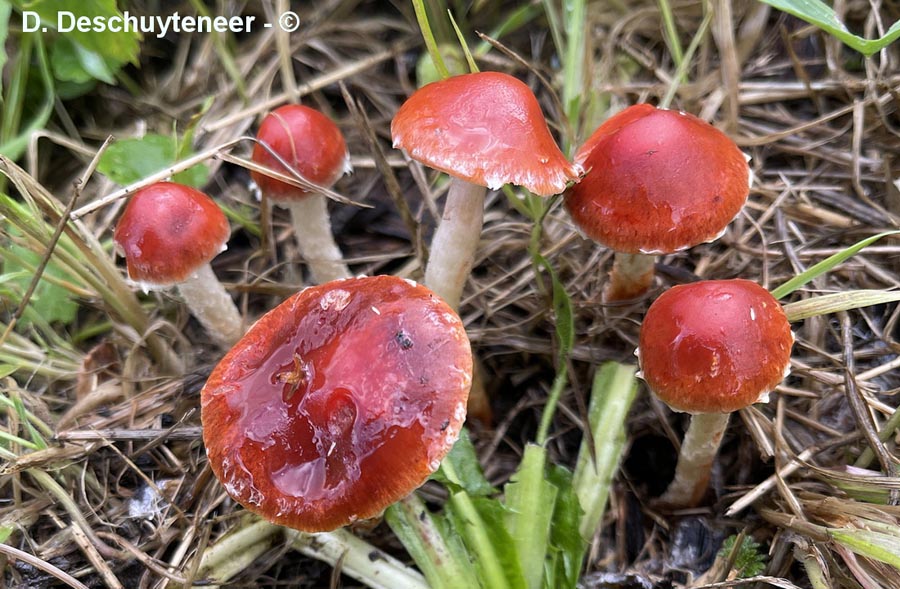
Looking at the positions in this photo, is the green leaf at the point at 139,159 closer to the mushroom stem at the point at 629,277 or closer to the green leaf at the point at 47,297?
the green leaf at the point at 47,297

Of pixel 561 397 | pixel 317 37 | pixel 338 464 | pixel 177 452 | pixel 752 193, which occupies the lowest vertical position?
pixel 561 397

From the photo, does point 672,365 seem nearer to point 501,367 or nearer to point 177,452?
point 501,367

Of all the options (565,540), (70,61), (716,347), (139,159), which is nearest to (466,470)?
(565,540)

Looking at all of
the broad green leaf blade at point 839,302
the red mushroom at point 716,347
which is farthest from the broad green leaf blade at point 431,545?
the broad green leaf blade at point 839,302

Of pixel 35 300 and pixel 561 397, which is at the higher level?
pixel 35 300

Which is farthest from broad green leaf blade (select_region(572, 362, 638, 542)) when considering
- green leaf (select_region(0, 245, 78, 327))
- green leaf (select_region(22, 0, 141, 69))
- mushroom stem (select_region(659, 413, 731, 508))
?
green leaf (select_region(22, 0, 141, 69))

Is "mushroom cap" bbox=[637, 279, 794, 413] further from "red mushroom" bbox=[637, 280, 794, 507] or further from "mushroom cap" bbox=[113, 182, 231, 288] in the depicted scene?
"mushroom cap" bbox=[113, 182, 231, 288]

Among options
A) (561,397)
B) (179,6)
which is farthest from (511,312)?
(179,6)
